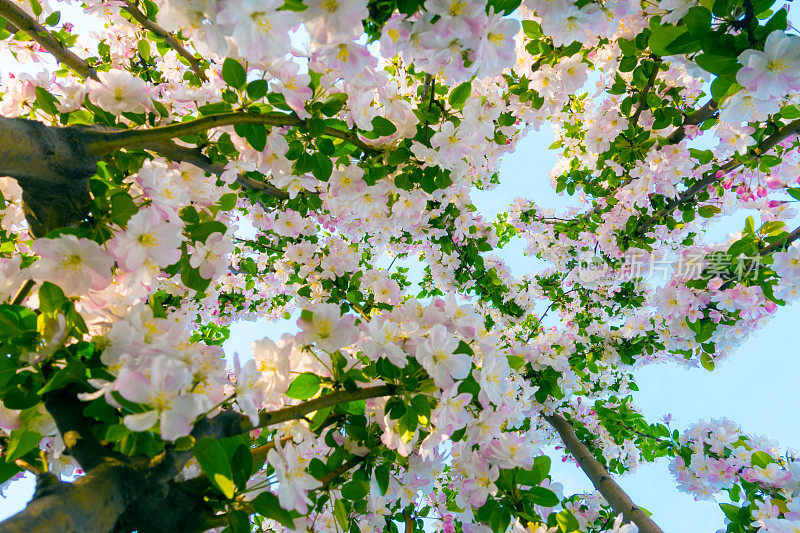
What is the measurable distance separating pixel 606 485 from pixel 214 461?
325cm

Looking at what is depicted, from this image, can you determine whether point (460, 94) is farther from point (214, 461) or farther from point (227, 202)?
point (214, 461)

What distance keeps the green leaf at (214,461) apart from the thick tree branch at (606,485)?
9.73ft

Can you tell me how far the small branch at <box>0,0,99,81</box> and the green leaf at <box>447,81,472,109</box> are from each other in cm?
192

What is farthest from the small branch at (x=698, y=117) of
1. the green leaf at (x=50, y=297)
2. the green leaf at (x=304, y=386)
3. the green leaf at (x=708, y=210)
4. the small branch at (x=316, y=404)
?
the green leaf at (x=50, y=297)

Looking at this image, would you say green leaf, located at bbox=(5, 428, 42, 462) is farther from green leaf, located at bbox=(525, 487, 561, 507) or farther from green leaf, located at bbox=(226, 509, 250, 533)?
green leaf, located at bbox=(525, 487, 561, 507)

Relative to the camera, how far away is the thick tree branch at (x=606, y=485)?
267cm

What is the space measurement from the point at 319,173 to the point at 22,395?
0.97 meters

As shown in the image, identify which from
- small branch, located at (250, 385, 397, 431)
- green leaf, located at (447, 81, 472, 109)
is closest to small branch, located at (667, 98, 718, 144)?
green leaf, located at (447, 81, 472, 109)

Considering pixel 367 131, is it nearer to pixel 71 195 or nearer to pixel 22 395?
pixel 71 195

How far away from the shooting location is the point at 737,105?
1181 millimetres

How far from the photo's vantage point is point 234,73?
1031 millimetres

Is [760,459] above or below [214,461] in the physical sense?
above

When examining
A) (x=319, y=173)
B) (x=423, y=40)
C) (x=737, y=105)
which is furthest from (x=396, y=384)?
(x=737, y=105)

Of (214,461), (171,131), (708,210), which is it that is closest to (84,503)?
(214,461)
